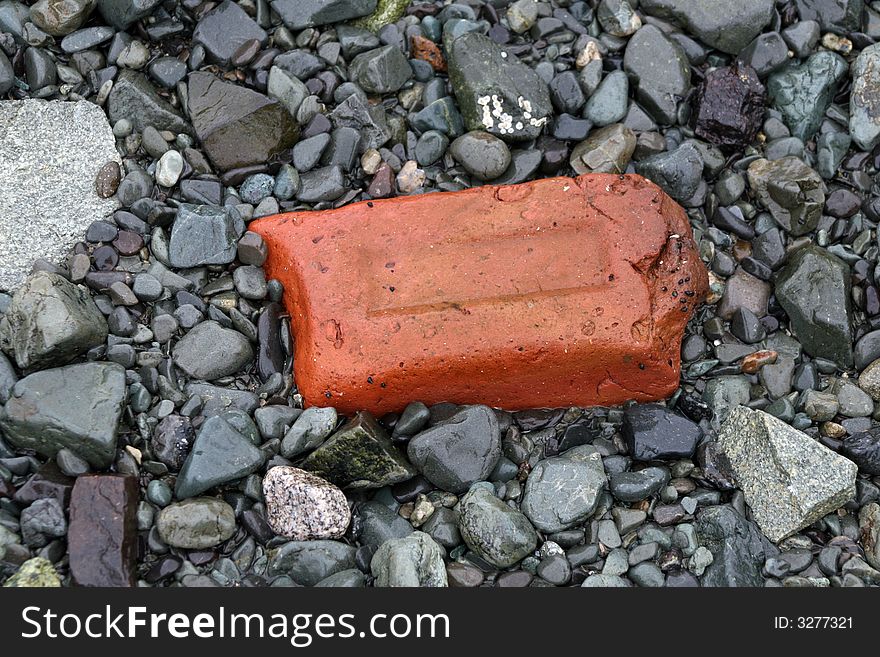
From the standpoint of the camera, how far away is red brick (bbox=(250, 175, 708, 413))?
2.96m

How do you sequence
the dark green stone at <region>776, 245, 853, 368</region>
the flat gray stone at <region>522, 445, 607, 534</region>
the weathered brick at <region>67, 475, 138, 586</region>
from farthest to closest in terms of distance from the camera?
the dark green stone at <region>776, 245, 853, 368</region> → the flat gray stone at <region>522, 445, 607, 534</region> → the weathered brick at <region>67, 475, 138, 586</region>

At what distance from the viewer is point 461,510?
2.88m

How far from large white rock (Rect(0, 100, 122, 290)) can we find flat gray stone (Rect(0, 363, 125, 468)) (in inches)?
18.8

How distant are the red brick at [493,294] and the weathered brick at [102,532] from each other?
0.70m

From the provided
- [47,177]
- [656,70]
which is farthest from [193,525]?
[656,70]

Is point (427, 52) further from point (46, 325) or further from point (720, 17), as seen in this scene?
point (46, 325)

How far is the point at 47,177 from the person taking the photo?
3.23 meters

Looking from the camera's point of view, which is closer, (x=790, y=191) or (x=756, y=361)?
(x=756, y=361)

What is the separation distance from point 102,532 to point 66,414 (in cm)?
41

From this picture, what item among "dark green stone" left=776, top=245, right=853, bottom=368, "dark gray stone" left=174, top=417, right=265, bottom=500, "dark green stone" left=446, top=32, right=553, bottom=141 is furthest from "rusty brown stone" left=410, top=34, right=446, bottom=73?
"dark gray stone" left=174, top=417, right=265, bottom=500

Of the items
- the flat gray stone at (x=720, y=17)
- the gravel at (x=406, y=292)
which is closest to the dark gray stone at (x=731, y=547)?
the gravel at (x=406, y=292)

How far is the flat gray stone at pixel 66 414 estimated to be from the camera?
2781 millimetres

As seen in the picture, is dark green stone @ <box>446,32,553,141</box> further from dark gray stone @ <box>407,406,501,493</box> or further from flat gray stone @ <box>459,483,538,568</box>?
flat gray stone @ <box>459,483,538,568</box>

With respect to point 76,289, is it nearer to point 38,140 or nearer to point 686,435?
point 38,140
